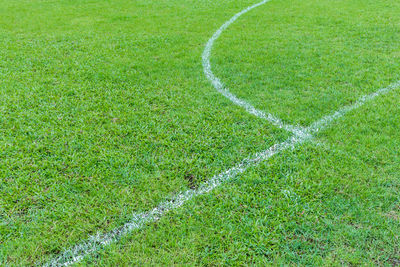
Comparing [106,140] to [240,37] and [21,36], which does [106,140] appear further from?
[21,36]

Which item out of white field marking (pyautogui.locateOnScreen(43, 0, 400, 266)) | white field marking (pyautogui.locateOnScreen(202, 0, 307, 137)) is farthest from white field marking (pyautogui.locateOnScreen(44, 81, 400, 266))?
white field marking (pyautogui.locateOnScreen(202, 0, 307, 137))

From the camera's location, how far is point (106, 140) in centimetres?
305

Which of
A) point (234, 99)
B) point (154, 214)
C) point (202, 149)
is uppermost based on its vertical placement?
point (234, 99)

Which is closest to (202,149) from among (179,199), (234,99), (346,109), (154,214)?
(179,199)

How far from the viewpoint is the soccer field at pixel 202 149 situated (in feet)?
6.89

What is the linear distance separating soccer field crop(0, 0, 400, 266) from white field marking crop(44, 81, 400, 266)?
0.01 metres

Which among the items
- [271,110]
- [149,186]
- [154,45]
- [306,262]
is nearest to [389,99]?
[271,110]

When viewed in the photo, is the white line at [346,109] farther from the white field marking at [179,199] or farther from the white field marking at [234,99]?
the white field marking at [234,99]

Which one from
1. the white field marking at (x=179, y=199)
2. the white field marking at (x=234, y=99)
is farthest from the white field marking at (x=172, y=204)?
the white field marking at (x=234, y=99)

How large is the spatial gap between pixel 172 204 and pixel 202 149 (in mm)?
713

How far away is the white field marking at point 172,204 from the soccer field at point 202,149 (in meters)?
0.01

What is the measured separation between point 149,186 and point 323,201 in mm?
1396

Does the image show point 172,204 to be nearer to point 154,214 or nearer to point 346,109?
point 154,214

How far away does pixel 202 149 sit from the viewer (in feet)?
9.58
